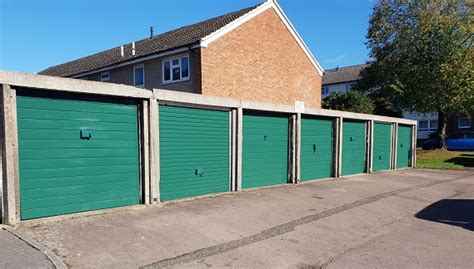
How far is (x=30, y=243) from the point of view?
16.4 ft

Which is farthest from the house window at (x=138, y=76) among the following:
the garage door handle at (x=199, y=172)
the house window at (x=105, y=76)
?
the garage door handle at (x=199, y=172)

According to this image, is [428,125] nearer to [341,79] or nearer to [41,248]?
[341,79]

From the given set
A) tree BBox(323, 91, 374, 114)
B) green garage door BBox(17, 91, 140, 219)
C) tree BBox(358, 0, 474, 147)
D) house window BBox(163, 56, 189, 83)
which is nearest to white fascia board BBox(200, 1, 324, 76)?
house window BBox(163, 56, 189, 83)

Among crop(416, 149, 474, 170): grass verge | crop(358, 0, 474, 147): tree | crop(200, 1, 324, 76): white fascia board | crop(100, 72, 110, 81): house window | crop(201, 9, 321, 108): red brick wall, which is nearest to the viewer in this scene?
crop(200, 1, 324, 76): white fascia board

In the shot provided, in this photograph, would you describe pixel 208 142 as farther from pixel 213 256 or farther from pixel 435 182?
pixel 435 182

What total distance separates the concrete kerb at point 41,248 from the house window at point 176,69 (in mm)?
12443

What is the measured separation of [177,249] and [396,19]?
85.5 ft

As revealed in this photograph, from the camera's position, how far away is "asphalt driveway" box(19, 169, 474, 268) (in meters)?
4.97

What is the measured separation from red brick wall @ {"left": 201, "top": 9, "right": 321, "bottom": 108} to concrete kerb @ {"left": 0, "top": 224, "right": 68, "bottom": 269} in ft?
38.5

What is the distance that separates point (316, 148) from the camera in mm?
13133

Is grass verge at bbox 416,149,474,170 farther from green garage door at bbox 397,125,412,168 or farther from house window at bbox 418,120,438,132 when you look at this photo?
house window at bbox 418,120,438,132

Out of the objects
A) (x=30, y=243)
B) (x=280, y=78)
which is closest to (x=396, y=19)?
(x=280, y=78)

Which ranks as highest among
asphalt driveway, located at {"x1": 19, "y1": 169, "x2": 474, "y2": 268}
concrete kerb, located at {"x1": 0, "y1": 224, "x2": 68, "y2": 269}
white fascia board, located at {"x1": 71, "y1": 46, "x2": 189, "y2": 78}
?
white fascia board, located at {"x1": 71, "y1": 46, "x2": 189, "y2": 78}

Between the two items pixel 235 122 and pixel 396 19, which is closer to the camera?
pixel 235 122
